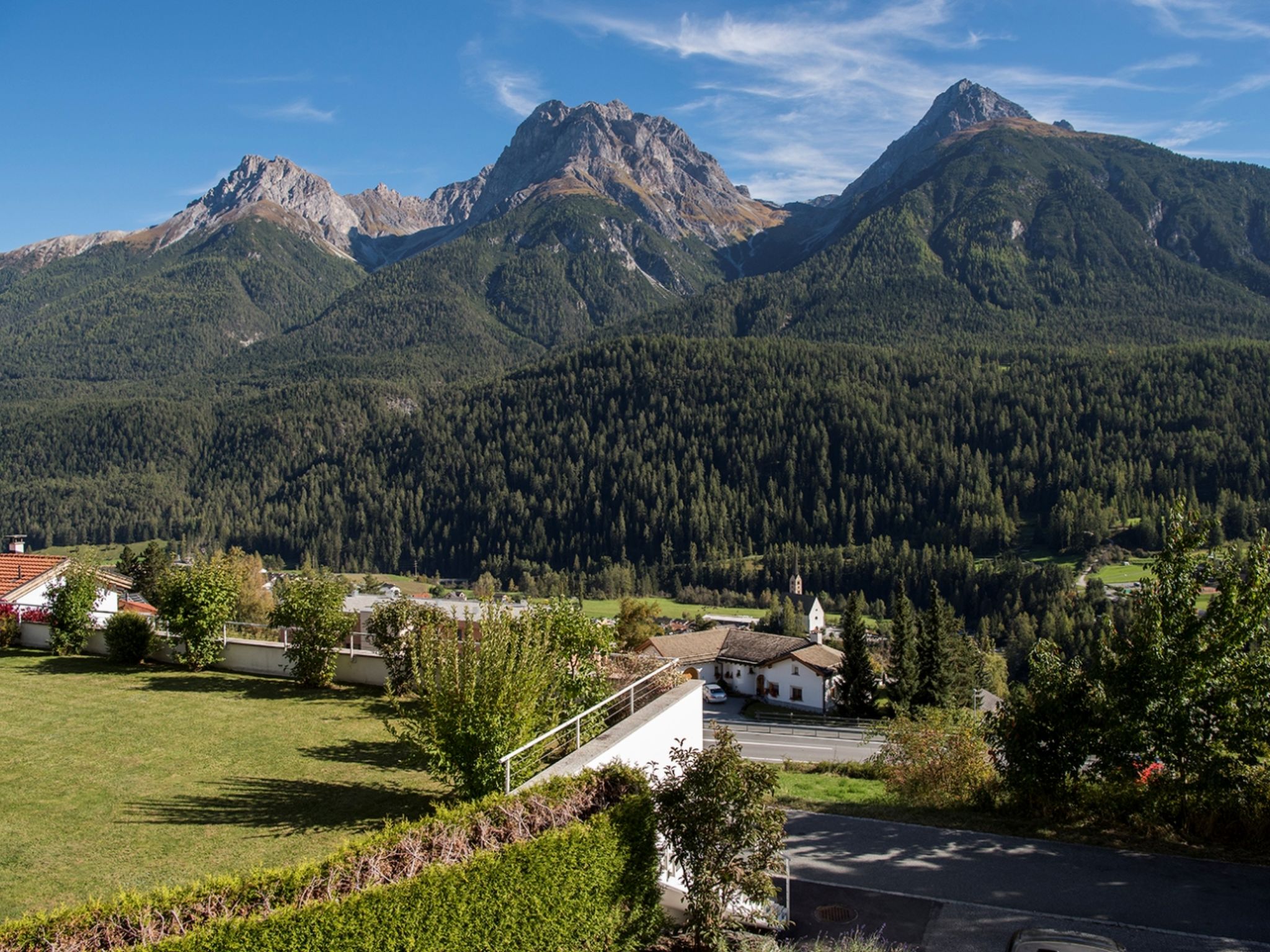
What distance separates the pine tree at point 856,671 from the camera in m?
52.9

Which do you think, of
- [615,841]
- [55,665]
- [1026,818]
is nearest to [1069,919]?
[1026,818]

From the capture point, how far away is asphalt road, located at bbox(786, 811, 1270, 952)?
1173 centimetres

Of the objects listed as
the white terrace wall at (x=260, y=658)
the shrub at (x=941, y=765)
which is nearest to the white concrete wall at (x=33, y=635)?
the white terrace wall at (x=260, y=658)

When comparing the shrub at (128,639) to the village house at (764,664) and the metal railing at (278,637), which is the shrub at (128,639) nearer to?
the metal railing at (278,637)

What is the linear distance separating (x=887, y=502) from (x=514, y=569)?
74836mm

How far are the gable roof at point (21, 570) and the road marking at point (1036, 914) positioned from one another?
25072 millimetres

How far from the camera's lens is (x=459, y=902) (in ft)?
25.3

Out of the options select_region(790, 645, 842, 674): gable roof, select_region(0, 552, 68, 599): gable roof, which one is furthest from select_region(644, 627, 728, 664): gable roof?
select_region(0, 552, 68, 599): gable roof

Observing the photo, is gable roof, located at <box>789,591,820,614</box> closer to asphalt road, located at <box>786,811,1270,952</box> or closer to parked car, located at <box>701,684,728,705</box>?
parked car, located at <box>701,684,728,705</box>

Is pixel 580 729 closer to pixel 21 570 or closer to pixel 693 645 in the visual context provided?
pixel 21 570

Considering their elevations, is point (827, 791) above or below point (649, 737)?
below

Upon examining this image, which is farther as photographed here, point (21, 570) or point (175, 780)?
point (21, 570)

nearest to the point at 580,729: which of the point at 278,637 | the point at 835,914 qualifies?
the point at 835,914

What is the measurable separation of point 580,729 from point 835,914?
15.3 ft
